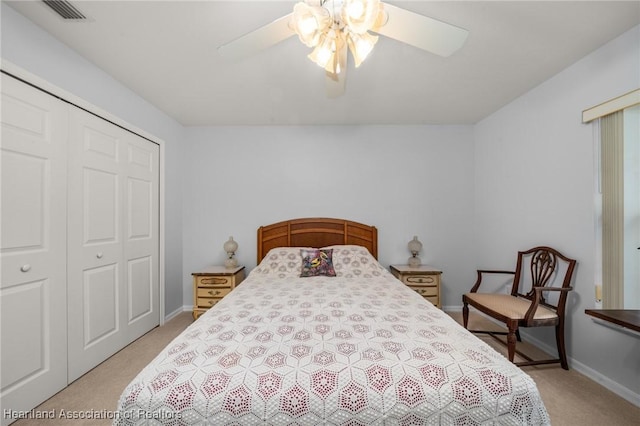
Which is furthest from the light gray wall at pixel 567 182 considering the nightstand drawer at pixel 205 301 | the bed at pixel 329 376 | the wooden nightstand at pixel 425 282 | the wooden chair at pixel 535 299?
the nightstand drawer at pixel 205 301

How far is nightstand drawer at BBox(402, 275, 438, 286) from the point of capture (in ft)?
10.8

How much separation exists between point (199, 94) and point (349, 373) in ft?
9.34

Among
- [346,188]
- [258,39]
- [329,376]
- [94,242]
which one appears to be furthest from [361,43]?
[94,242]

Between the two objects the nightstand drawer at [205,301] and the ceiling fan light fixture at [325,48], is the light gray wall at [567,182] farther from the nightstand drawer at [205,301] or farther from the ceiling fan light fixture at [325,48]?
the nightstand drawer at [205,301]

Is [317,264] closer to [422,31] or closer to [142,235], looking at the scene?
[142,235]

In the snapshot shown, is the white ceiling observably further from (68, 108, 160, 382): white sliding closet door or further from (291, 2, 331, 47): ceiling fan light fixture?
(68, 108, 160, 382): white sliding closet door

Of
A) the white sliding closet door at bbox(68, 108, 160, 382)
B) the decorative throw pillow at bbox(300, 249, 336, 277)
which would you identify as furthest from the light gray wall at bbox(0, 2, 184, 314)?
the decorative throw pillow at bbox(300, 249, 336, 277)

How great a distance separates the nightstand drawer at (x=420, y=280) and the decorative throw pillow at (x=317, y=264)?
37.0 inches

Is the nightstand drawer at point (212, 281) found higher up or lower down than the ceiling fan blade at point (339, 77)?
lower down

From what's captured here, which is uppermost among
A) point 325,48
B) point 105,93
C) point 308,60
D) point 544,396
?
point 308,60

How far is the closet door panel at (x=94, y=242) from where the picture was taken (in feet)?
6.99

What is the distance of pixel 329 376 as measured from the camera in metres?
1.12

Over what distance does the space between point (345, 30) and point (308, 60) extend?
93 cm

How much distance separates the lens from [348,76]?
Result: 2.49m
